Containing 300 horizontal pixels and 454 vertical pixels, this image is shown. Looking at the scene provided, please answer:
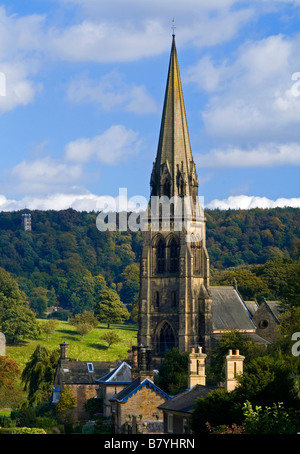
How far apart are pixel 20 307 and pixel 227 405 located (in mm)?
100156

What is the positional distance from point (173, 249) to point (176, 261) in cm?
127

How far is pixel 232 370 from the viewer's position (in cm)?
4950

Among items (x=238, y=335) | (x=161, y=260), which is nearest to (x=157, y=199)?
(x=161, y=260)

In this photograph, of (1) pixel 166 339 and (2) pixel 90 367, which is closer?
(2) pixel 90 367

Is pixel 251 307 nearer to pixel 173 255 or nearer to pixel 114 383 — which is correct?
pixel 173 255

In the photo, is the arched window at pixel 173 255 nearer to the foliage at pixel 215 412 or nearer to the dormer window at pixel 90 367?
the dormer window at pixel 90 367

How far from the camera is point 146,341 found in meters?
99.6

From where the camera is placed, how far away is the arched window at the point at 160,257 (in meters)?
103

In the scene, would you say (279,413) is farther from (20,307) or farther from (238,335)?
(20,307)

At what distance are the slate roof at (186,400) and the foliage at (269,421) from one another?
19.0ft

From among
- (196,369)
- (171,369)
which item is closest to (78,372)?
(171,369)

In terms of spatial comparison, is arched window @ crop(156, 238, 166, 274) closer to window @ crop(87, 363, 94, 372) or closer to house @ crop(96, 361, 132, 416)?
window @ crop(87, 363, 94, 372)

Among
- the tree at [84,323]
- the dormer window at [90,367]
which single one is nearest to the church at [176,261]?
the dormer window at [90,367]

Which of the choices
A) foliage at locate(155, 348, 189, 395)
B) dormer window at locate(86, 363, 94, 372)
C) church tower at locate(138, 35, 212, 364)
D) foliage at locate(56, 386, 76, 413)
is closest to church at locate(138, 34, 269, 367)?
church tower at locate(138, 35, 212, 364)
